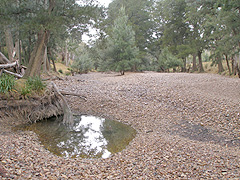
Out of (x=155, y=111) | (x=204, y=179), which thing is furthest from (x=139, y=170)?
(x=155, y=111)

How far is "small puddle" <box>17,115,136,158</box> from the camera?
14.1ft

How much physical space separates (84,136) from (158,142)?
2232 mm

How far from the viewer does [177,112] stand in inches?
257

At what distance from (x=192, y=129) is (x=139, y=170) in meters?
2.77

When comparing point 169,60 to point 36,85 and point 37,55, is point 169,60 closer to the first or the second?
point 37,55

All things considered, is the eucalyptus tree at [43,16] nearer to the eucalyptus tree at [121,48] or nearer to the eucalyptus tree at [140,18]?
the eucalyptus tree at [121,48]

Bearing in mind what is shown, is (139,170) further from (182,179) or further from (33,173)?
(33,173)

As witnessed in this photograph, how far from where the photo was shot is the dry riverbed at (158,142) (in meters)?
3.11

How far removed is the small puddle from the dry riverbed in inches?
10.7

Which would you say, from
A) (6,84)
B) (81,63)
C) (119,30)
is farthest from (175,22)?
(6,84)

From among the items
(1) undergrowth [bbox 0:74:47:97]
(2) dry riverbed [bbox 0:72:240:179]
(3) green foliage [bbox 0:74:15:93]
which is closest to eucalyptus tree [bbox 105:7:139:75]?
(2) dry riverbed [bbox 0:72:240:179]

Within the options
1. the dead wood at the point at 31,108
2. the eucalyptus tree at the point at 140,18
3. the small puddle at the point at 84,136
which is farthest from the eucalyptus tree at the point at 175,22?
the dead wood at the point at 31,108

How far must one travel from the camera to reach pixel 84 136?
527cm

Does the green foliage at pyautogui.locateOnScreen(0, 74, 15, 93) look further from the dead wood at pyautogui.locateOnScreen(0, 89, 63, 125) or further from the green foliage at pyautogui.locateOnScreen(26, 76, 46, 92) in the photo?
the green foliage at pyautogui.locateOnScreen(26, 76, 46, 92)
